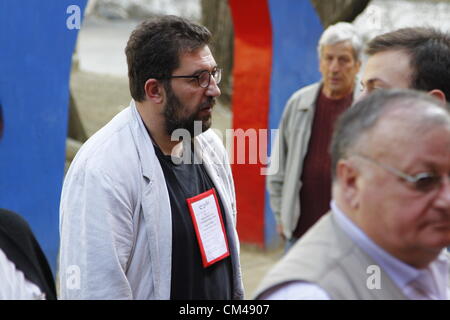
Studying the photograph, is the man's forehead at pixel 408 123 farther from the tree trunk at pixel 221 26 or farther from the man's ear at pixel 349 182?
the tree trunk at pixel 221 26

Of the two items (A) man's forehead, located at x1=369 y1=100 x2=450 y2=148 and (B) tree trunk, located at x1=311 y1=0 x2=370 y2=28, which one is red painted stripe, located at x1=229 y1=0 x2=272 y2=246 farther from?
(A) man's forehead, located at x1=369 y1=100 x2=450 y2=148

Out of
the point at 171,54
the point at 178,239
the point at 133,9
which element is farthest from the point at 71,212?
the point at 133,9

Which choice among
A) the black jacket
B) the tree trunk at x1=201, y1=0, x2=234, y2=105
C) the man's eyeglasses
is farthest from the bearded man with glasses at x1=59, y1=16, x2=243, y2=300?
the tree trunk at x1=201, y1=0, x2=234, y2=105

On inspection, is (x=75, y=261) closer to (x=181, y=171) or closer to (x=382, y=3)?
(x=181, y=171)

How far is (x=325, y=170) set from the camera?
4.50 m

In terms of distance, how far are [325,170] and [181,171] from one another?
70.6 inches

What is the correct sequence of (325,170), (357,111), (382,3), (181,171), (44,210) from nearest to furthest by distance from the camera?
(357,111)
(181,171)
(325,170)
(44,210)
(382,3)

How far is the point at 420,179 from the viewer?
5.36 ft

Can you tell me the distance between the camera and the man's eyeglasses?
1631mm

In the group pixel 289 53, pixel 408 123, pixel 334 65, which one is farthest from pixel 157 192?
pixel 289 53

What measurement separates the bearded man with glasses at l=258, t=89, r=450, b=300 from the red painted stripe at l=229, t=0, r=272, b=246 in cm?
507

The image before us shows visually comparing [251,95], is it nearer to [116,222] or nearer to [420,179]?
[116,222]

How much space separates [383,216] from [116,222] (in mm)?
1213
